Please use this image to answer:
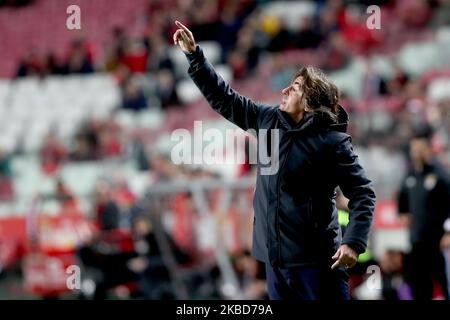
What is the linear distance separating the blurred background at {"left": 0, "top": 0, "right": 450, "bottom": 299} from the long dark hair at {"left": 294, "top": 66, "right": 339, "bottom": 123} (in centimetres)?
182

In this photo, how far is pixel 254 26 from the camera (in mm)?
15703

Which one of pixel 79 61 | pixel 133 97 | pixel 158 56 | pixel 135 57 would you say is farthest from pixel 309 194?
pixel 79 61

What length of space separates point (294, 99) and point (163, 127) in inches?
372

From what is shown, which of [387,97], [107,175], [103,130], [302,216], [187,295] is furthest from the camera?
[103,130]

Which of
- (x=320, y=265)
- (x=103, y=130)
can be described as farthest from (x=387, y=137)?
(x=320, y=265)

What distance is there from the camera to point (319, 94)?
216 inches

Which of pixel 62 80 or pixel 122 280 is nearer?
pixel 122 280

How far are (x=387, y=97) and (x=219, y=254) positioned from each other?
3876mm

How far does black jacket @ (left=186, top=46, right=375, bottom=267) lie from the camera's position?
539 centimetres


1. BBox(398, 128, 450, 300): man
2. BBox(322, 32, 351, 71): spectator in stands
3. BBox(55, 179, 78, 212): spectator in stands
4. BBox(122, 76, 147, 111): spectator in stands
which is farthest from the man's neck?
BBox(122, 76, 147, 111): spectator in stands

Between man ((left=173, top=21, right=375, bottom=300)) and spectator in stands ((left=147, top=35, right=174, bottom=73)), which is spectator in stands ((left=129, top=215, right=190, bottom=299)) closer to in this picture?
man ((left=173, top=21, right=375, bottom=300))

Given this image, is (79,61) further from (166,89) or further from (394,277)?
(394,277)

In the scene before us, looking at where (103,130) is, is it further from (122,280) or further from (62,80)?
(122,280)

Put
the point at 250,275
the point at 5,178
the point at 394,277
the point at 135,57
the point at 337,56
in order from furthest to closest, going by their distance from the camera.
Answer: the point at 135,57
the point at 5,178
the point at 337,56
the point at 250,275
the point at 394,277
